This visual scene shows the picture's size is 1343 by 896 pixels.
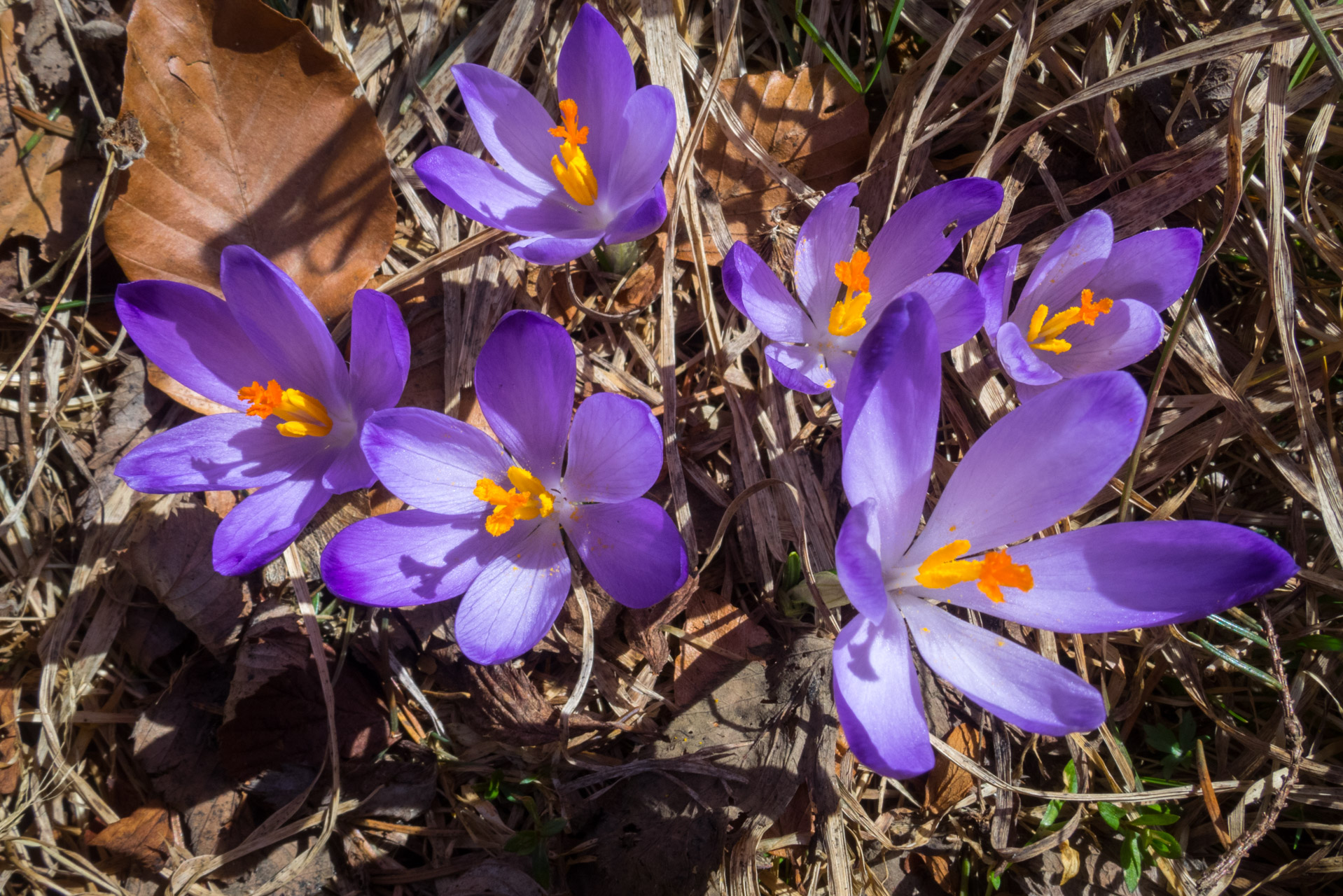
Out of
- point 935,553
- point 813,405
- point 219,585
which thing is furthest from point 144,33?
point 935,553

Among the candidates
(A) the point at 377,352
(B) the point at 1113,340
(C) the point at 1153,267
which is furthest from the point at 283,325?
(C) the point at 1153,267

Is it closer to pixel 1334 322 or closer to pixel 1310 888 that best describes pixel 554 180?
pixel 1334 322

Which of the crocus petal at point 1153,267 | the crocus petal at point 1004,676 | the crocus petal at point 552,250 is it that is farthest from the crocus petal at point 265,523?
the crocus petal at point 1153,267

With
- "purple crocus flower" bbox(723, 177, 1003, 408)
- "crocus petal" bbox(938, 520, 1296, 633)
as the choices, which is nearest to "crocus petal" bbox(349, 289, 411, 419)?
"purple crocus flower" bbox(723, 177, 1003, 408)

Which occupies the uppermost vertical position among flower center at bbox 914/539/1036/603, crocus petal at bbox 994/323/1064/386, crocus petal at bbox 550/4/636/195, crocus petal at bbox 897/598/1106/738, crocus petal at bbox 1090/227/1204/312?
crocus petal at bbox 550/4/636/195

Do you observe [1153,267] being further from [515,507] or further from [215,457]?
[215,457]

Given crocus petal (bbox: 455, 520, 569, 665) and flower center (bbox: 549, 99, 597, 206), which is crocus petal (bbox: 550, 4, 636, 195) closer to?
flower center (bbox: 549, 99, 597, 206)

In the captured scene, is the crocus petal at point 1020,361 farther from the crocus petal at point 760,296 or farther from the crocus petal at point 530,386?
the crocus petal at point 530,386
